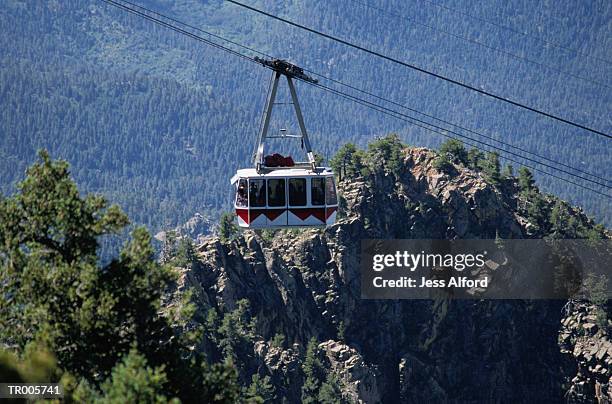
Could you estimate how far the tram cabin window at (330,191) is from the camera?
3474 inches

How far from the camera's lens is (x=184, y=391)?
63.7 m

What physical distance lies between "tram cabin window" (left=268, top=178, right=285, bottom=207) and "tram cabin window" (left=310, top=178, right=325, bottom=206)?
1961 millimetres

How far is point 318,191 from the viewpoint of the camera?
87.9 meters

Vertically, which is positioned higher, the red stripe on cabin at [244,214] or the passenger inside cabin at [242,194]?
the passenger inside cabin at [242,194]

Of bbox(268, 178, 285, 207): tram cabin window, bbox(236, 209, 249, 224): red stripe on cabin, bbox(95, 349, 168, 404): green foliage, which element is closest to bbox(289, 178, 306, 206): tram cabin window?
bbox(268, 178, 285, 207): tram cabin window

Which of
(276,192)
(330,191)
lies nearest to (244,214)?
(276,192)

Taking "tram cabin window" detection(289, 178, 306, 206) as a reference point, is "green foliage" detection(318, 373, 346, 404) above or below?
above

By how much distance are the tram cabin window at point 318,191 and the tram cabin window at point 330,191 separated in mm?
349

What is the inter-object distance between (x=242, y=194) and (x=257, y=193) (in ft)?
4.27

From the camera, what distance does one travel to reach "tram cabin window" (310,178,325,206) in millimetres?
87688

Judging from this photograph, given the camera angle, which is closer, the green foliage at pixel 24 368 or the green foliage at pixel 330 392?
the green foliage at pixel 24 368

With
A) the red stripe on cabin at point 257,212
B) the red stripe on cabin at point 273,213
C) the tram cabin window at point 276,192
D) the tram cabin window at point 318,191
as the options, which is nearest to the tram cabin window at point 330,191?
the tram cabin window at point 318,191

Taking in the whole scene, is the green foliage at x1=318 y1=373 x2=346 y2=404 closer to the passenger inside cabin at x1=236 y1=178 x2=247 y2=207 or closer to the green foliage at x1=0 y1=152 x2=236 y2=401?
the passenger inside cabin at x1=236 y1=178 x2=247 y2=207

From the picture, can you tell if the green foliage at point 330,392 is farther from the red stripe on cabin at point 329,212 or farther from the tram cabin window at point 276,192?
the tram cabin window at point 276,192
